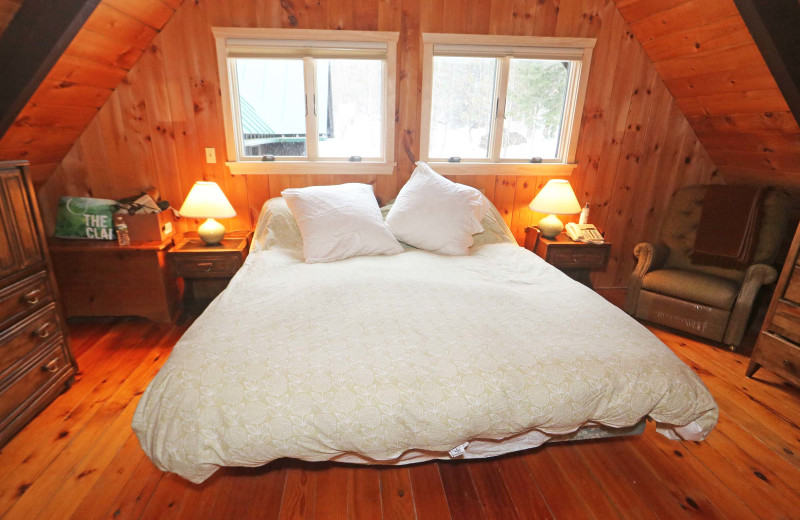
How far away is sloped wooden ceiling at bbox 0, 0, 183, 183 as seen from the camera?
78.0 inches

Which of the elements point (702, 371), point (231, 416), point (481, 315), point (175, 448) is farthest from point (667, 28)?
point (175, 448)

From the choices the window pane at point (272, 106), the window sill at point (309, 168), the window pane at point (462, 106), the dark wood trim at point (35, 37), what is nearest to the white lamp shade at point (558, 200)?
the window pane at point (462, 106)

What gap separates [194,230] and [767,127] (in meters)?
3.90

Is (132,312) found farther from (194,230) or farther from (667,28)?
(667,28)

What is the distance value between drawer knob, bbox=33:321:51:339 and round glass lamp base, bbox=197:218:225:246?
0.93m

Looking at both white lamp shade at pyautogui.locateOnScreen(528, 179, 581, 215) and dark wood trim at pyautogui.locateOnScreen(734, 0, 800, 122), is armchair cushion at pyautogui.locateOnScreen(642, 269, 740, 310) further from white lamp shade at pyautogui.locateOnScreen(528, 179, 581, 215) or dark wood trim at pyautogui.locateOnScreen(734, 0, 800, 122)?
dark wood trim at pyautogui.locateOnScreen(734, 0, 800, 122)

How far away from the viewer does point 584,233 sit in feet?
9.43

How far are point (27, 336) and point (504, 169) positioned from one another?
2.99 metres

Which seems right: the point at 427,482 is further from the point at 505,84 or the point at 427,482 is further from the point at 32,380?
the point at 505,84

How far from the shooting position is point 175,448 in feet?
3.73

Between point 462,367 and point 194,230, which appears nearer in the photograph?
point 462,367

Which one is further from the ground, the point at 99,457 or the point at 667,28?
the point at 667,28

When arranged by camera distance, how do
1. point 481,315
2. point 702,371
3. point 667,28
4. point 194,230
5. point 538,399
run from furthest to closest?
point 194,230 → point 667,28 → point 702,371 → point 481,315 → point 538,399

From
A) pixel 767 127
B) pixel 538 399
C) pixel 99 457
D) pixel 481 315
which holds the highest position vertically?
pixel 767 127
